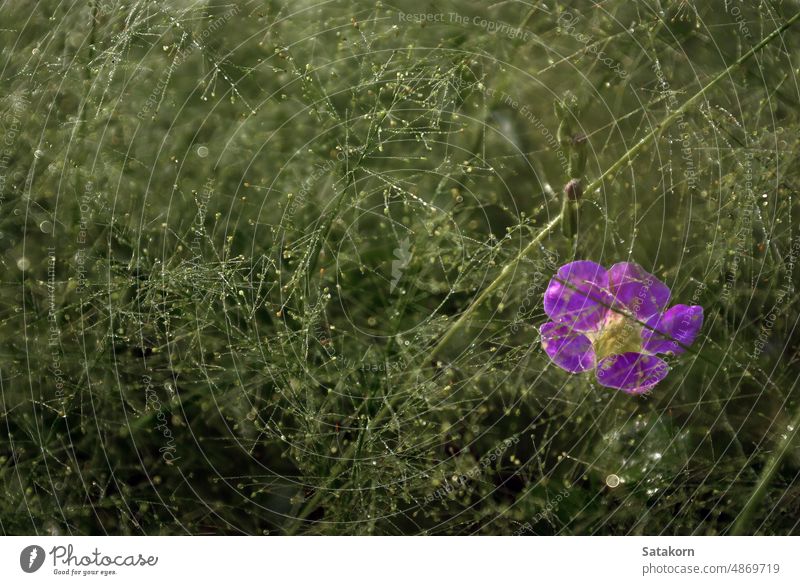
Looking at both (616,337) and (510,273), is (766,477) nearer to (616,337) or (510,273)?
(616,337)

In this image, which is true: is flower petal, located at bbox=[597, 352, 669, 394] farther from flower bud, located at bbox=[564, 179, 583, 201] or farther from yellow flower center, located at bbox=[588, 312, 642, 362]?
flower bud, located at bbox=[564, 179, 583, 201]

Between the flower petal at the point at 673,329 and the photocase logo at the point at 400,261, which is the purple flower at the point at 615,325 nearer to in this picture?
the flower petal at the point at 673,329

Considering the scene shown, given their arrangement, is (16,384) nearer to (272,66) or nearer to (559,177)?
(272,66)
